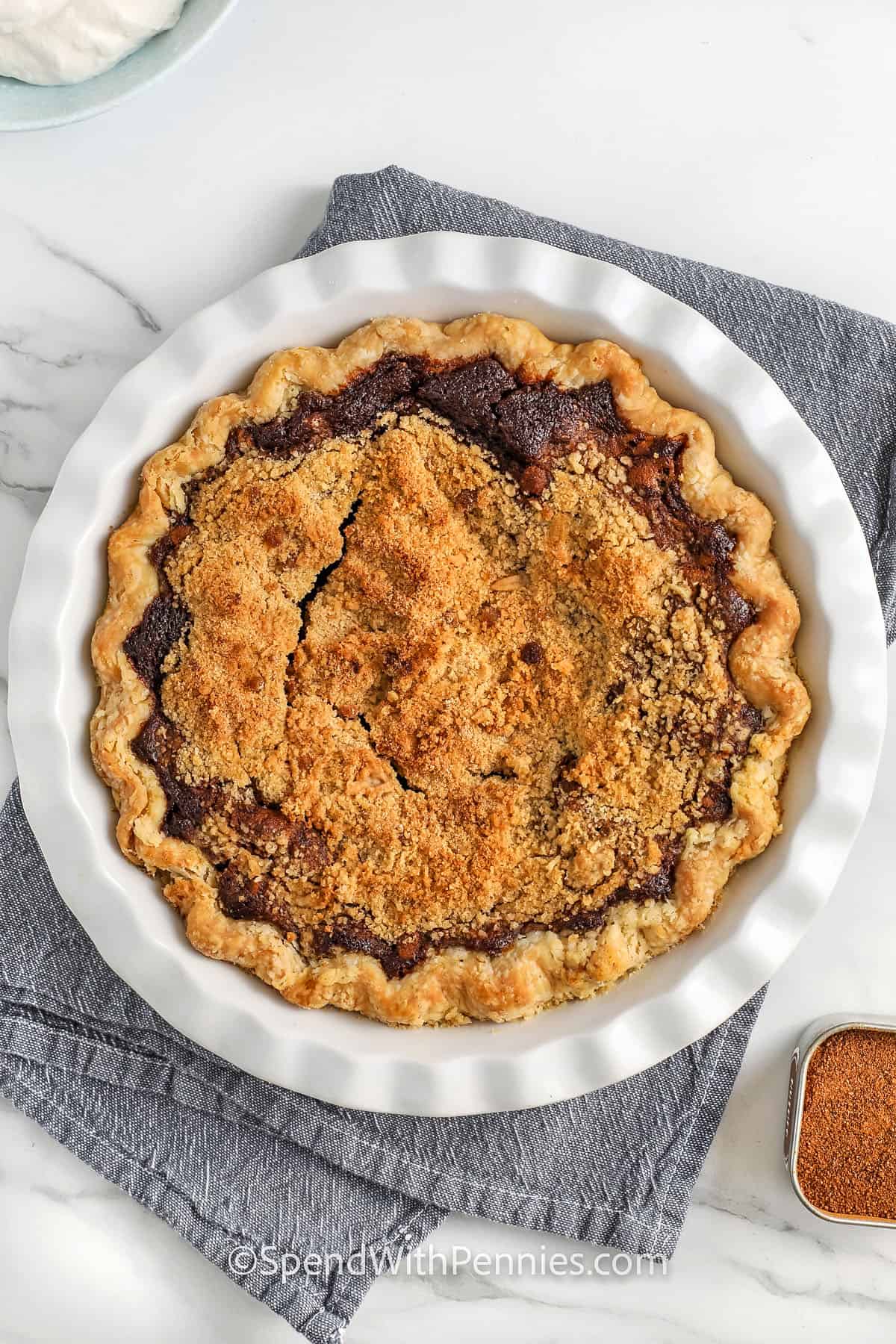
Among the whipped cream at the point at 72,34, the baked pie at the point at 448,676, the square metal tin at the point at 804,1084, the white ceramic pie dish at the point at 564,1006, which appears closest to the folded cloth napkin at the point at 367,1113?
the square metal tin at the point at 804,1084

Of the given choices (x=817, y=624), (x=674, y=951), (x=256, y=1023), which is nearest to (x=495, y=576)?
(x=817, y=624)

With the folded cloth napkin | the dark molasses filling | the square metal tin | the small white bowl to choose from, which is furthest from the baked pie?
the small white bowl

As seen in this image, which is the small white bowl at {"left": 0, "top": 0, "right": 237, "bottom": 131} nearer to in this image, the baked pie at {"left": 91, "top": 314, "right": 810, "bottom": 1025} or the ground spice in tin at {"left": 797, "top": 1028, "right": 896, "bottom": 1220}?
the baked pie at {"left": 91, "top": 314, "right": 810, "bottom": 1025}

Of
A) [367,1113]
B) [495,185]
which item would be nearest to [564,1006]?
[367,1113]

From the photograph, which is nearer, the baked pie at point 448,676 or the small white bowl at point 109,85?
the baked pie at point 448,676

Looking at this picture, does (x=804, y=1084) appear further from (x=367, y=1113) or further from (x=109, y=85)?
(x=109, y=85)

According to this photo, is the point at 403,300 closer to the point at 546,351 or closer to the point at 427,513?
the point at 546,351

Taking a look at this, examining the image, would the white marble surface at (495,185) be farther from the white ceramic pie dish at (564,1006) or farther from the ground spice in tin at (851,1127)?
the white ceramic pie dish at (564,1006)
